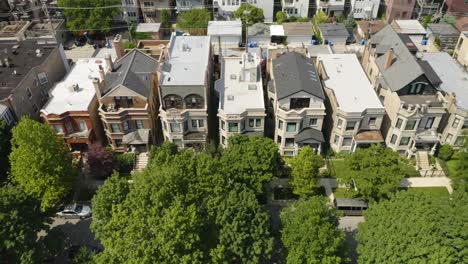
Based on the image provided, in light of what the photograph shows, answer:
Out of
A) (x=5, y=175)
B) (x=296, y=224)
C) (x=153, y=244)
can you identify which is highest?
(x=153, y=244)

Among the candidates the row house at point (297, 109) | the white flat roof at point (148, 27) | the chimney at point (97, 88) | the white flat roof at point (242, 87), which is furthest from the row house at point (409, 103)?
the white flat roof at point (148, 27)

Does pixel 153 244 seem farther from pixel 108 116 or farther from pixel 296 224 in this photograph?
pixel 108 116

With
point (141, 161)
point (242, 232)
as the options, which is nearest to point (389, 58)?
point (242, 232)

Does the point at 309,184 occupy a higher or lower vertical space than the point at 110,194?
lower

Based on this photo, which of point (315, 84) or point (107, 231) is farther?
point (315, 84)

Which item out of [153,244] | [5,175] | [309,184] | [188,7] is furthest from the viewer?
[188,7]

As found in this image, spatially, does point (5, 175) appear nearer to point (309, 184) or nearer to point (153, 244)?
point (153, 244)

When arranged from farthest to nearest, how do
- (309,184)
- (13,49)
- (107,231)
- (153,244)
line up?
(13,49) → (309,184) → (107,231) → (153,244)

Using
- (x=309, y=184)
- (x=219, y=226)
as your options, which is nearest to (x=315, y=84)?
(x=309, y=184)
